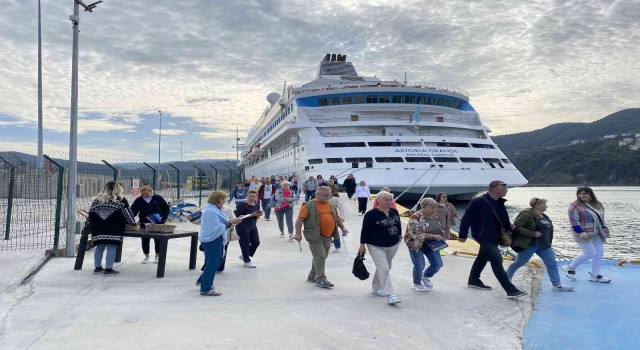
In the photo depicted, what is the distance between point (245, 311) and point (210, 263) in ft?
3.11

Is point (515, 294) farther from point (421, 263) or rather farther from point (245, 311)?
point (245, 311)

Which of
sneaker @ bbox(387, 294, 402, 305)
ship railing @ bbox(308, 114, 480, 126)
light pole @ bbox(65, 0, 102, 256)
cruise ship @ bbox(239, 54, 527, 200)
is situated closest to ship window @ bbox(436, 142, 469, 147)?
cruise ship @ bbox(239, 54, 527, 200)

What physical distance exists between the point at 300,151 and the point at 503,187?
79.3 ft

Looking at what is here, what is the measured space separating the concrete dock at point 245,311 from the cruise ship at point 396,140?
17581mm

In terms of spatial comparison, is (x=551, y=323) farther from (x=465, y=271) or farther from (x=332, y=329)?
(x=465, y=271)

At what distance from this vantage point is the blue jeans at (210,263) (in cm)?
585

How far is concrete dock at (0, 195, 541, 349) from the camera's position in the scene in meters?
4.29

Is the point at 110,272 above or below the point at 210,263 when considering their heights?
below

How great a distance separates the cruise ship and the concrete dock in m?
17.6

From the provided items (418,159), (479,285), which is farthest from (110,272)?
(418,159)

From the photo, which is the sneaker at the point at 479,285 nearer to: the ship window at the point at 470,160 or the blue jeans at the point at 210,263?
the blue jeans at the point at 210,263

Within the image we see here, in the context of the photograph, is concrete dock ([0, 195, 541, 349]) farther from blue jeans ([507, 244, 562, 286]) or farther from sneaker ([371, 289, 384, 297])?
blue jeans ([507, 244, 562, 286])

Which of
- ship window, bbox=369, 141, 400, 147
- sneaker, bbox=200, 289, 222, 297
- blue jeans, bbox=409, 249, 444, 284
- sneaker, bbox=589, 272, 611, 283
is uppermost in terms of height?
ship window, bbox=369, 141, 400, 147

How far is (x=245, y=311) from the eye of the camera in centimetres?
519
